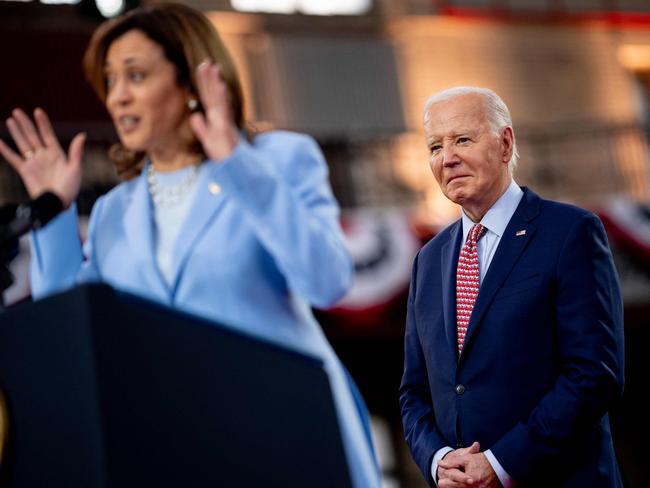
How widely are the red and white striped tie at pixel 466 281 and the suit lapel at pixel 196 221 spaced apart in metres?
0.46

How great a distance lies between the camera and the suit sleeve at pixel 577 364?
67.4 inches

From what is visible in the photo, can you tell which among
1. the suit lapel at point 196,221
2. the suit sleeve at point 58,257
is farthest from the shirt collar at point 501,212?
the suit sleeve at point 58,257

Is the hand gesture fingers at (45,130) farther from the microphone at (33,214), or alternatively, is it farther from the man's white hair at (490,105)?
the man's white hair at (490,105)

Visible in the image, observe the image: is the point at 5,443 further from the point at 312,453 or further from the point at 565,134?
the point at 565,134

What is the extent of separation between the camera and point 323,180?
2.13m

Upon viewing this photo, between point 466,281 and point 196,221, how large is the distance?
51cm

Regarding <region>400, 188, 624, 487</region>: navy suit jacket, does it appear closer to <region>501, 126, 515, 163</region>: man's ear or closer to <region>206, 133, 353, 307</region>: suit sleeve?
<region>501, 126, 515, 163</region>: man's ear

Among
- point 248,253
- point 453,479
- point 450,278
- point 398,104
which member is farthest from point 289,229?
point 398,104

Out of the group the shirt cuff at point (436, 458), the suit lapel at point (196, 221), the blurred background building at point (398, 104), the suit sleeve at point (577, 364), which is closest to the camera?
the suit sleeve at point (577, 364)

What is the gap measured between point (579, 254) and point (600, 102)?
41.8 ft

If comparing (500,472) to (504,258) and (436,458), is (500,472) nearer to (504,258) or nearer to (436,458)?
(436,458)

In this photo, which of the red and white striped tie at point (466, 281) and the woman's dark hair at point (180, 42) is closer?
the red and white striped tie at point (466, 281)

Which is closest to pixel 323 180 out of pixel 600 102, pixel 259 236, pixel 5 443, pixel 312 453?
pixel 259 236

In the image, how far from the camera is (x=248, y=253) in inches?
81.4
